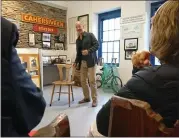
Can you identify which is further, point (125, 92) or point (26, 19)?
point (26, 19)

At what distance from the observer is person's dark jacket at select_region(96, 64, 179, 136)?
837 mm

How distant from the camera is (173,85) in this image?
83 cm

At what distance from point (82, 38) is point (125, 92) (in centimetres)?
307

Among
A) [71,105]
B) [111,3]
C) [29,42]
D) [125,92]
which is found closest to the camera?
[125,92]

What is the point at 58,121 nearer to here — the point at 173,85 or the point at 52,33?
the point at 173,85

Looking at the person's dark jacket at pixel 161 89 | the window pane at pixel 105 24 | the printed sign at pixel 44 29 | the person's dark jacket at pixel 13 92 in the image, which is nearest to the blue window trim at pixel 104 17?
the window pane at pixel 105 24

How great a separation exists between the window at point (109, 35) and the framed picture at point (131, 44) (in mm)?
489

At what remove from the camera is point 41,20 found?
6676mm

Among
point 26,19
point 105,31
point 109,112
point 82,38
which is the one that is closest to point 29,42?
point 26,19

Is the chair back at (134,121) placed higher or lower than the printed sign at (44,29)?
lower

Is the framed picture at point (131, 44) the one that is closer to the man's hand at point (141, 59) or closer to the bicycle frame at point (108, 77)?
the bicycle frame at point (108, 77)

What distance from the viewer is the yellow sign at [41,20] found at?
628 centimetres

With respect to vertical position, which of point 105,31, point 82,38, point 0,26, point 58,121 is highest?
point 105,31

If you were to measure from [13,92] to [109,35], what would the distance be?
19.4 ft
